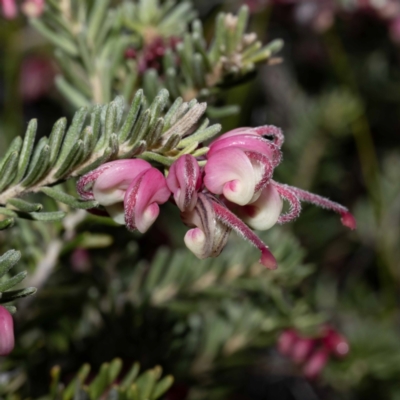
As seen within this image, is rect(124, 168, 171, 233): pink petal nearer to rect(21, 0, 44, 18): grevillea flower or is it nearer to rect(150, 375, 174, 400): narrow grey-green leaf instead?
rect(150, 375, 174, 400): narrow grey-green leaf

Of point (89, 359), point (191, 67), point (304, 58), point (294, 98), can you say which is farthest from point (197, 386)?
point (304, 58)

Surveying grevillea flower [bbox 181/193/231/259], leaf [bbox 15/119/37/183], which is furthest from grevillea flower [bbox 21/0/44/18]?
grevillea flower [bbox 181/193/231/259]

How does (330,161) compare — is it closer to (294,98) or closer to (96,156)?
(294,98)

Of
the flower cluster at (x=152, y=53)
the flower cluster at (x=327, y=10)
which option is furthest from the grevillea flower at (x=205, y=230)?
the flower cluster at (x=327, y=10)

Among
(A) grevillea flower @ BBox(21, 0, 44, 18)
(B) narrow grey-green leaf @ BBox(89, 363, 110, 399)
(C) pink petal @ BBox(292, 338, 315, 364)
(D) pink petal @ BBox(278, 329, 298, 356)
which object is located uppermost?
(A) grevillea flower @ BBox(21, 0, 44, 18)

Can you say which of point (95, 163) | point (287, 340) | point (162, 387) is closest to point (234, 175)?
point (95, 163)

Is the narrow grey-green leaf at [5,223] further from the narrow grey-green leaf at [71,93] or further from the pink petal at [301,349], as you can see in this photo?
the pink petal at [301,349]

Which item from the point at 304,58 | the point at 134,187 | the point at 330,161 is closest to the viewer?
the point at 134,187

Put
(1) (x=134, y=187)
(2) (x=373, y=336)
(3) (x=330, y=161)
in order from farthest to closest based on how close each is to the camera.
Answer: (3) (x=330, y=161), (2) (x=373, y=336), (1) (x=134, y=187)
